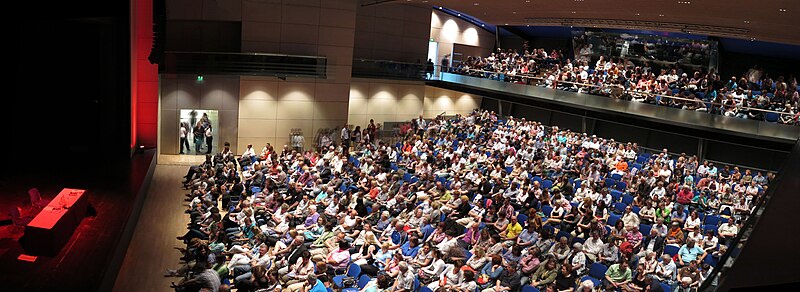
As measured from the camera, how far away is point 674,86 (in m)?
17.3

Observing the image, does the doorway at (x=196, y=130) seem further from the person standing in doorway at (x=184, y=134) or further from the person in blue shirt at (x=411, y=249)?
the person in blue shirt at (x=411, y=249)

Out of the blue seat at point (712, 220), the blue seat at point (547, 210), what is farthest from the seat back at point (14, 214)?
the blue seat at point (712, 220)

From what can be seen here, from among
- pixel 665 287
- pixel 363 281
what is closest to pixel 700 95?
pixel 665 287

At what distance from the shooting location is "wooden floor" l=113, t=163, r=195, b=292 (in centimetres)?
926

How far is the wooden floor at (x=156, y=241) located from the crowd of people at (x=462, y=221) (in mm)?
364

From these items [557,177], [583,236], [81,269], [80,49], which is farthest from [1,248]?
[557,177]

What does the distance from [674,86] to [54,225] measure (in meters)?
15.6

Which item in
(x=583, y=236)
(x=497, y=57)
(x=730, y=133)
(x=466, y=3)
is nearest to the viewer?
(x=583, y=236)

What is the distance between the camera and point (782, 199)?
17.6 ft

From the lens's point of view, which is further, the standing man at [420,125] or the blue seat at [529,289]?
the standing man at [420,125]

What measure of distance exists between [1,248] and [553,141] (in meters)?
14.0

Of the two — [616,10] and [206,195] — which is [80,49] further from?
[616,10]

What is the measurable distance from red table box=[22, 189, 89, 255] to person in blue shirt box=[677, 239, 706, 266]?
9.07 m

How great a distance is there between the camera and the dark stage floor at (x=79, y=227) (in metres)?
7.73
